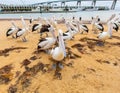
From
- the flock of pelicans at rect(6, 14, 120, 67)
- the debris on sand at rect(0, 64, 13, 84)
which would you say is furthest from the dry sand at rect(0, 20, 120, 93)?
the flock of pelicans at rect(6, 14, 120, 67)

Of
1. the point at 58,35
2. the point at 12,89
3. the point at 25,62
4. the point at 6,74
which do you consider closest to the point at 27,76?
the point at 6,74

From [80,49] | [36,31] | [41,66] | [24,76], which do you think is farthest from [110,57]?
[36,31]

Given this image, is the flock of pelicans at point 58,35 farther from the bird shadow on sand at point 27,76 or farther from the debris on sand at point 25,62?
the debris on sand at point 25,62

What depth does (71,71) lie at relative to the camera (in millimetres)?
7500

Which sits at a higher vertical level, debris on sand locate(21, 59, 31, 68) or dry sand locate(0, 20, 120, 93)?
debris on sand locate(21, 59, 31, 68)

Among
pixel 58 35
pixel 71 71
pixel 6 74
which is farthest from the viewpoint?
pixel 58 35

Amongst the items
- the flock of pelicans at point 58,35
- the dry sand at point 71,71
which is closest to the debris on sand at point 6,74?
the dry sand at point 71,71

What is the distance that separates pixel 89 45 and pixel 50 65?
323 centimetres

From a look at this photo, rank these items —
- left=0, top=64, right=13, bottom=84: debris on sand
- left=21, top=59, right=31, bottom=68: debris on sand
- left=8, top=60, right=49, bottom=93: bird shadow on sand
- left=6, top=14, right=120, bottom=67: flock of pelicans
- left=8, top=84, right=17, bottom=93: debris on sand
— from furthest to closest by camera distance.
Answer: left=21, top=59, right=31, bottom=68: debris on sand < left=6, top=14, right=120, bottom=67: flock of pelicans < left=0, top=64, right=13, bottom=84: debris on sand < left=8, top=60, right=49, bottom=93: bird shadow on sand < left=8, top=84, right=17, bottom=93: debris on sand

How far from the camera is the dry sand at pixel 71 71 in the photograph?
6559mm

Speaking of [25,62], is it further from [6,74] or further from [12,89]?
[12,89]

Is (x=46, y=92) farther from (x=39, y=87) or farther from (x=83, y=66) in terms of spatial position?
(x=83, y=66)

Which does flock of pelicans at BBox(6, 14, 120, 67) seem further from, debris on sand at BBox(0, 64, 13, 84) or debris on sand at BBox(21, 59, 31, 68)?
debris on sand at BBox(0, 64, 13, 84)

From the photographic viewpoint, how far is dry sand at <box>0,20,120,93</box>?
6.56 metres
